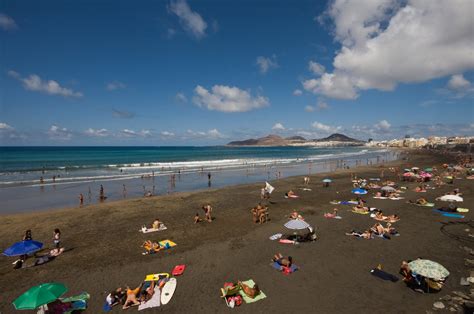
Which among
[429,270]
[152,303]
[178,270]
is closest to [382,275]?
[429,270]

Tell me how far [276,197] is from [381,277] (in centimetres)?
1553

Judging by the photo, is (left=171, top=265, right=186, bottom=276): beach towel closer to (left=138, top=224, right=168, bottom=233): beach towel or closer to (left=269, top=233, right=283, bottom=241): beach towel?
(left=269, top=233, right=283, bottom=241): beach towel

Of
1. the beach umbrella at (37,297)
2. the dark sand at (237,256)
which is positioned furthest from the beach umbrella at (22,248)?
the beach umbrella at (37,297)

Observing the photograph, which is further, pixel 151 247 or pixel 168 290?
pixel 151 247

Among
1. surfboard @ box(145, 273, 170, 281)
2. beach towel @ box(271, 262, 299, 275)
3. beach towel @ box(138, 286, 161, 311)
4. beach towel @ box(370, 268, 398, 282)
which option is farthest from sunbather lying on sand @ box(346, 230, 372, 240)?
beach towel @ box(138, 286, 161, 311)

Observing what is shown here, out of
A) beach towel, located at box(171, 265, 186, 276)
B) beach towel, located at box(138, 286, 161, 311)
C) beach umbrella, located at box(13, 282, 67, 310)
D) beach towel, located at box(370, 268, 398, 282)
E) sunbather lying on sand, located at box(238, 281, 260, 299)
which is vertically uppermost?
beach umbrella, located at box(13, 282, 67, 310)

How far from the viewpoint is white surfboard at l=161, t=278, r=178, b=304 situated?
8.89m

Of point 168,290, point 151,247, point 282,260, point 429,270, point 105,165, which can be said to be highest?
point 429,270

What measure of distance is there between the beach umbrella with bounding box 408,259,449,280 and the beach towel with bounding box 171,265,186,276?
28.4 feet

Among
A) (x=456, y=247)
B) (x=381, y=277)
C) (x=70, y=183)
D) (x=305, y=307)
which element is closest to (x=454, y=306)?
(x=381, y=277)

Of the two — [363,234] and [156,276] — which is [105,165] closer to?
[156,276]

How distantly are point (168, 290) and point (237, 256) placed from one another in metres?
3.83

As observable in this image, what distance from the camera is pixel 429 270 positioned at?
888 centimetres

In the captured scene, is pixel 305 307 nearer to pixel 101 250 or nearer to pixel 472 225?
pixel 101 250
